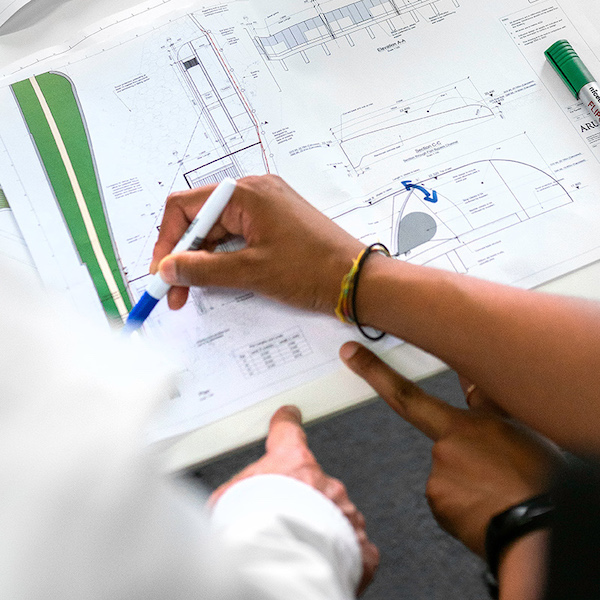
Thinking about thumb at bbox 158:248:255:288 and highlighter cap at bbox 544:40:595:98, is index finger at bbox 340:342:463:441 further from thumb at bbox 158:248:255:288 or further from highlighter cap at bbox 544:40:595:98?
highlighter cap at bbox 544:40:595:98

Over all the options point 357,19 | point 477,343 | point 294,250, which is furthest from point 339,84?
point 477,343

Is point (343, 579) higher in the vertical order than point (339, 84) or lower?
lower

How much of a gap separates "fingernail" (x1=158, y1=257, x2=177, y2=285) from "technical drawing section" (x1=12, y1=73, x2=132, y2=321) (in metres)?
0.06

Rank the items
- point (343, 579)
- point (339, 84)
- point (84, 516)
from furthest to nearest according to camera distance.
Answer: point (339, 84), point (343, 579), point (84, 516)

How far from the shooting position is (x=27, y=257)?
56cm

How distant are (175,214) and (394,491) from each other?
74cm

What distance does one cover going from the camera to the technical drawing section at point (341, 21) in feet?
2.02

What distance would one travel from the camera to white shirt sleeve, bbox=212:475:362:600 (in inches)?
12.3

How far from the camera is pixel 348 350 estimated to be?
0.52 metres

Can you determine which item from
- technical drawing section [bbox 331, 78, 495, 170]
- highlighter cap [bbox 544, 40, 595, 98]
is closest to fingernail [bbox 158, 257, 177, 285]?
technical drawing section [bbox 331, 78, 495, 170]

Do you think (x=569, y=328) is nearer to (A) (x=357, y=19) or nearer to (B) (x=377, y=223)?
(B) (x=377, y=223)

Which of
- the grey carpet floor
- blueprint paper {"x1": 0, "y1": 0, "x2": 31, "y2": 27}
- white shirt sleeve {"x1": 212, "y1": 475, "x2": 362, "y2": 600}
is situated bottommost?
the grey carpet floor

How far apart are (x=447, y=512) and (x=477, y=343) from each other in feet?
0.52

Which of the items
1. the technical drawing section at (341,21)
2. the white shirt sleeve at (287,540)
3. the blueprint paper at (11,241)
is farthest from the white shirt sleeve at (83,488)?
the technical drawing section at (341,21)
